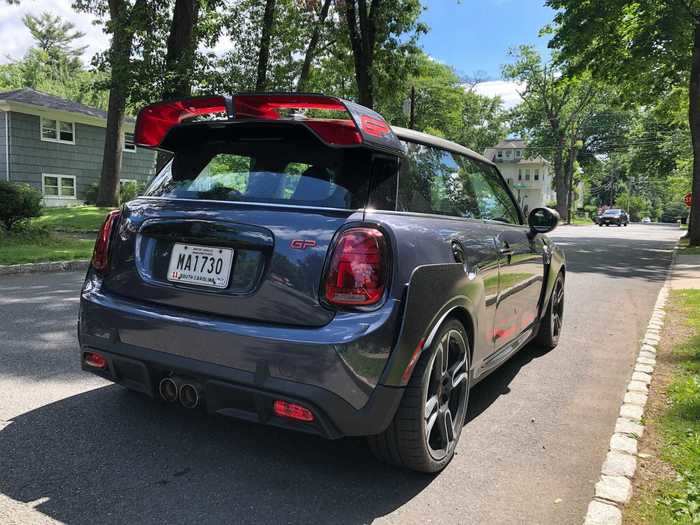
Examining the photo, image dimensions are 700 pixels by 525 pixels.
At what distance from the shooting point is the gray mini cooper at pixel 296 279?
7.89 ft

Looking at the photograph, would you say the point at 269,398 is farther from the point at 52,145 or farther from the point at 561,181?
the point at 561,181

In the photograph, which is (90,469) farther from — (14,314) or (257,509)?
(14,314)

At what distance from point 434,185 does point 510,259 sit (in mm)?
948

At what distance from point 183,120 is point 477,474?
2.40 m

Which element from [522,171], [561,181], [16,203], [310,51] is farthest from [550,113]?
[16,203]

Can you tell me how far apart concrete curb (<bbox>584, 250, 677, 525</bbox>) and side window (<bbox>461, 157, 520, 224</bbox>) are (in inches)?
60.0

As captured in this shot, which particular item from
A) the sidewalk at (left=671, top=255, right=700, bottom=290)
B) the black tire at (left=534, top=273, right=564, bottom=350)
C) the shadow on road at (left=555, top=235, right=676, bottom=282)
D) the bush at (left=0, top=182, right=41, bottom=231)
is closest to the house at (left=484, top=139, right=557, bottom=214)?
the shadow on road at (left=555, top=235, right=676, bottom=282)

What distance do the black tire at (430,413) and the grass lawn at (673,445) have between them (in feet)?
2.91

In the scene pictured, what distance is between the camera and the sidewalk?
10073 millimetres

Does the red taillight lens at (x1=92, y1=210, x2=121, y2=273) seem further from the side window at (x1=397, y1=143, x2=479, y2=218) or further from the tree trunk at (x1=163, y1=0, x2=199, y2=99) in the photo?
the tree trunk at (x1=163, y1=0, x2=199, y2=99)

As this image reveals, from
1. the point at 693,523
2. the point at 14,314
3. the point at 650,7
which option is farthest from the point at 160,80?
the point at 650,7

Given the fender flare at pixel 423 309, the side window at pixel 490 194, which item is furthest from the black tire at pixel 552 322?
the fender flare at pixel 423 309

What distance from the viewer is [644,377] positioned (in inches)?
178

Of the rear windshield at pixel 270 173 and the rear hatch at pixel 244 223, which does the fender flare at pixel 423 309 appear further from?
the rear windshield at pixel 270 173
